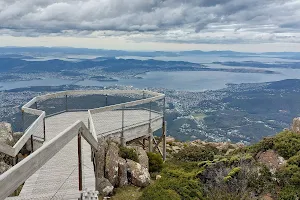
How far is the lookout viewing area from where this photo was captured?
297cm

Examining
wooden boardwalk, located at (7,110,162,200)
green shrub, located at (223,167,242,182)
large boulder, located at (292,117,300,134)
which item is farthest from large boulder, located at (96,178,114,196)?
large boulder, located at (292,117,300,134)

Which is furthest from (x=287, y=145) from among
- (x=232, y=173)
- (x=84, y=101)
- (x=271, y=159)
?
(x=84, y=101)

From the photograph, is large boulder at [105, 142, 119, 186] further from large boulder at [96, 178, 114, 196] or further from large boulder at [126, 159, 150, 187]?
large boulder at [126, 159, 150, 187]

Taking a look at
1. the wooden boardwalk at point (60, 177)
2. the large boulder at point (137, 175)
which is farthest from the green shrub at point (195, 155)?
the large boulder at point (137, 175)

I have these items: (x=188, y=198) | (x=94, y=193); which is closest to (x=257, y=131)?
(x=188, y=198)

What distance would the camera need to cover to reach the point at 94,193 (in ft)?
14.8

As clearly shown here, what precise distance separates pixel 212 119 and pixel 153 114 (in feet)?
240

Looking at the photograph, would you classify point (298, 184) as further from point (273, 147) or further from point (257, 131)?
point (257, 131)

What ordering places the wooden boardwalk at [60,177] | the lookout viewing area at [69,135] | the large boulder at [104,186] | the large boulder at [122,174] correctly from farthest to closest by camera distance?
the large boulder at [122,174] < the large boulder at [104,186] < the wooden boardwalk at [60,177] < the lookout viewing area at [69,135]

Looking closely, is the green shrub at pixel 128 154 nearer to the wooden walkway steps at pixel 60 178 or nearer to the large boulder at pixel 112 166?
the large boulder at pixel 112 166

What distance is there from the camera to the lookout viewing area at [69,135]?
297cm

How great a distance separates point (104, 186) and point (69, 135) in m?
4.82

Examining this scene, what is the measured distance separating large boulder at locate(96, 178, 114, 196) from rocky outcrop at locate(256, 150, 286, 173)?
590 centimetres

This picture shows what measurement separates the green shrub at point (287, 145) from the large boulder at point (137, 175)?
5739mm
